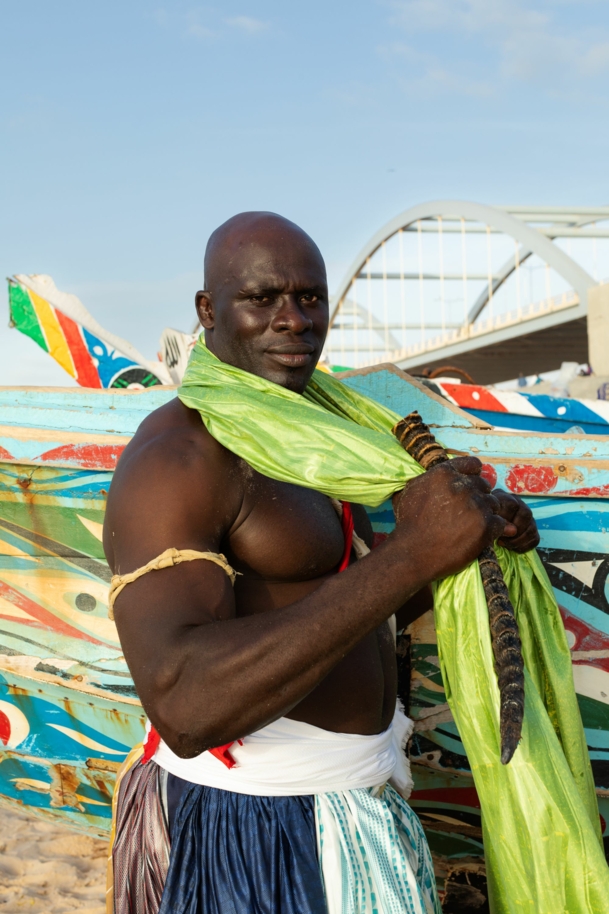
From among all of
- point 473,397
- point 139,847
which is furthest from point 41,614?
point 473,397

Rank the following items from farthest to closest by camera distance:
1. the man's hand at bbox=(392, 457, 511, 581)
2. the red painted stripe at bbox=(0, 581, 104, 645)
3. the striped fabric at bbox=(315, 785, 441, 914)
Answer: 1. the red painted stripe at bbox=(0, 581, 104, 645)
2. the striped fabric at bbox=(315, 785, 441, 914)
3. the man's hand at bbox=(392, 457, 511, 581)

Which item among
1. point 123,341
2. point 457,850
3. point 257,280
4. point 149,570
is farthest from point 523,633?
point 123,341

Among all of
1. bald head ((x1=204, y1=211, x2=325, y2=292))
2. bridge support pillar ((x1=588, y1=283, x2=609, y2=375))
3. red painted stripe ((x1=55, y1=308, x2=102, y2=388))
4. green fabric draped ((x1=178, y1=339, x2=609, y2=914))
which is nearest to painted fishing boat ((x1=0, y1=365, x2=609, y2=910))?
green fabric draped ((x1=178, y1=339, x2=609, y2=914))

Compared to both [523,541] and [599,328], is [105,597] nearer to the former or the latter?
[523,541]

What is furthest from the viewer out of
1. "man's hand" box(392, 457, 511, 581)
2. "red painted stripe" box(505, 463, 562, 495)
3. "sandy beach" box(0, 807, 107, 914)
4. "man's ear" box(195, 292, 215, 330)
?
"sandy beach" box(0, 807, 107, 914)

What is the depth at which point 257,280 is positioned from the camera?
1.67m

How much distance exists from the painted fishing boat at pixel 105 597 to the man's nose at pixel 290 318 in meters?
0.98

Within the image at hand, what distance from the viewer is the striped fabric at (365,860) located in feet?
4.88

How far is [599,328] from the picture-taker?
14.4m

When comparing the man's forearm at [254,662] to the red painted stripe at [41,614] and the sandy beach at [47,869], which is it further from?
the sandy beach at [47,869]

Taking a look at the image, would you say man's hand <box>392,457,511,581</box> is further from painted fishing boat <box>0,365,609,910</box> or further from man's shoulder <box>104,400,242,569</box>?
painted fishing boat <box>0,365,609,910</box>

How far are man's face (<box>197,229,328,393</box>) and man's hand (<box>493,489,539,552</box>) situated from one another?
1.62 feet

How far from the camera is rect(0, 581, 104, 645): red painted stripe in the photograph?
279cm

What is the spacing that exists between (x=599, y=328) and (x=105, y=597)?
1337cm
